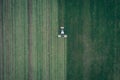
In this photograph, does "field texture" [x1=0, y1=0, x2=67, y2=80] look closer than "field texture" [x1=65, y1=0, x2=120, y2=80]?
Yes

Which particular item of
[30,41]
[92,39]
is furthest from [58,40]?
[92,39]

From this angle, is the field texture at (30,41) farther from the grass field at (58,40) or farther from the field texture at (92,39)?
the field texture at (92,39)

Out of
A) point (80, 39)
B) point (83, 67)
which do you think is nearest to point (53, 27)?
point (80, 39)

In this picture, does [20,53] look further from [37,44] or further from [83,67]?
[83,67]

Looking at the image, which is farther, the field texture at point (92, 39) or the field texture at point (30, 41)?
the field texture at point (92, 39)

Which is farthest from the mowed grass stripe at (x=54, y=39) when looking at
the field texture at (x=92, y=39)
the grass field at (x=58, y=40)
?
the field texture at (x=92, y=39)

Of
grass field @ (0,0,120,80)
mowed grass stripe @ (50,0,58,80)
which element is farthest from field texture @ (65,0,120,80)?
mowed grass stripe @ (50,0,58,80)

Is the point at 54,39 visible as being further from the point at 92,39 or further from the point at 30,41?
the point at 92,39

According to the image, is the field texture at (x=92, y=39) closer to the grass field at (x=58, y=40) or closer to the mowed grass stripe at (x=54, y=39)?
the grass field at (x=58, y=40)

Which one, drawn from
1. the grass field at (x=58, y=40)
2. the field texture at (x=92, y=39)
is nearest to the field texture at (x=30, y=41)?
the grass field at (x=58, y=40)

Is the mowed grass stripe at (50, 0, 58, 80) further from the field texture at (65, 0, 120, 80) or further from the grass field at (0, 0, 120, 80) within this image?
the field texture at (65, 0, 120, 80)

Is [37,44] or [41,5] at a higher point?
[41,5]
